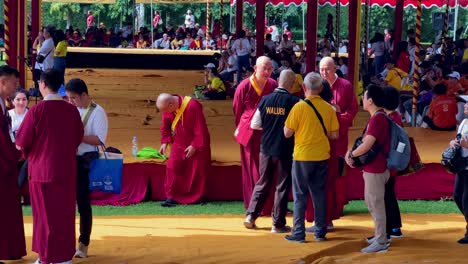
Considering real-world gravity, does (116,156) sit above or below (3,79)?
below

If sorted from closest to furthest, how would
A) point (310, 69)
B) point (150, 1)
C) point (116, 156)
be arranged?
point (116, 156) < point (310, 69) < point (150, 1)

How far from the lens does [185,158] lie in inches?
404

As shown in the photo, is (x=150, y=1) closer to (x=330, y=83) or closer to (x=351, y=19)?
(x=351, y=19)

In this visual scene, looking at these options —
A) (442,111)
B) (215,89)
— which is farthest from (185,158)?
(215,89)

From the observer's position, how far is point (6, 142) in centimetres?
716

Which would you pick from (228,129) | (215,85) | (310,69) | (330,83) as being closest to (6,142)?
(330,83)

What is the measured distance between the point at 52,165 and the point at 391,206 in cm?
293

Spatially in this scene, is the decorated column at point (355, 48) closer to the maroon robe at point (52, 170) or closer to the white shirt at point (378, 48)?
the white shirt at point (378, 48)

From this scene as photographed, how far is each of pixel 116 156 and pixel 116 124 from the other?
679 cm

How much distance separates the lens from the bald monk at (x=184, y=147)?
32.4 feet

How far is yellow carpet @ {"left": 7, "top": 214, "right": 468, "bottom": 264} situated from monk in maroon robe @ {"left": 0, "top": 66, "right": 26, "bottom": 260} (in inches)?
9.4

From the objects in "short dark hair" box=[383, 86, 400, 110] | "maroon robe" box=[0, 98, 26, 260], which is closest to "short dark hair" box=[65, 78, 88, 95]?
"maroon robe" box=[0, 98, 26, 260]

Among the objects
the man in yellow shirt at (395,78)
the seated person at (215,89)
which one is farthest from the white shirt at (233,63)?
the man in yellow shirt at (395,78)

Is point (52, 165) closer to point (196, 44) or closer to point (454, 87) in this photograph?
point (454, 87)
